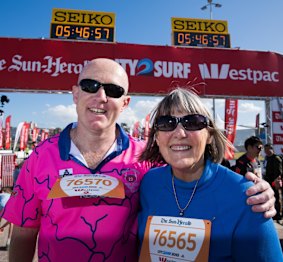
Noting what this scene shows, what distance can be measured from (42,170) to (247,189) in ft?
3.86

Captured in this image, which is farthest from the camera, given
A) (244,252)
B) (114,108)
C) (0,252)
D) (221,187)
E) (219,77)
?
(219,77)

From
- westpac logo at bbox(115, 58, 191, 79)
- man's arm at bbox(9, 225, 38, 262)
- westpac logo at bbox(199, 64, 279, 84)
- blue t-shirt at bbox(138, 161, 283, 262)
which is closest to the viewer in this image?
blue t-shirt at bbox(138, 161, 283, 262)

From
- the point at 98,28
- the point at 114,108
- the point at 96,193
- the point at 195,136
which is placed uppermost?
the point at 98,28

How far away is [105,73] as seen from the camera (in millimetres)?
1769

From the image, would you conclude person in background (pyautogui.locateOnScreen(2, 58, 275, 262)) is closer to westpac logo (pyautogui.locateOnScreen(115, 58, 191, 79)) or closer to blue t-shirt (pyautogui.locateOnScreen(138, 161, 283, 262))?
blue t-shirt (pyautogui.locateOnScreen(138, 161, 283, 262))

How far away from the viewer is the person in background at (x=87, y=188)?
151 centimetres

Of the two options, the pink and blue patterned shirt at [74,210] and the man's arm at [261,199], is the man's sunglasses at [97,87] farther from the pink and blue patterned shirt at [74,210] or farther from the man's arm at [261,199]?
the man's arm at [261,199]

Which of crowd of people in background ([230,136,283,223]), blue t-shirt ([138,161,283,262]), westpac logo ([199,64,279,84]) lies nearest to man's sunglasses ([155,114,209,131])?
blue t-shirt ([138,161,283,262])

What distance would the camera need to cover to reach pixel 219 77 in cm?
740

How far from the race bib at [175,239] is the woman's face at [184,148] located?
29cm

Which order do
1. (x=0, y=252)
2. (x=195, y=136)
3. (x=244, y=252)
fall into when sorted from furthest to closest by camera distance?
(x=0, y=252) → (x=195, y=136) → (x=244, y=252)

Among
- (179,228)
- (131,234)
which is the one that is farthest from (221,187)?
(131,234)

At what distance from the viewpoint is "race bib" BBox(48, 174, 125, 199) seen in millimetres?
1532

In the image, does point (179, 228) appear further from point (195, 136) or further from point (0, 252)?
point (0, 252)
